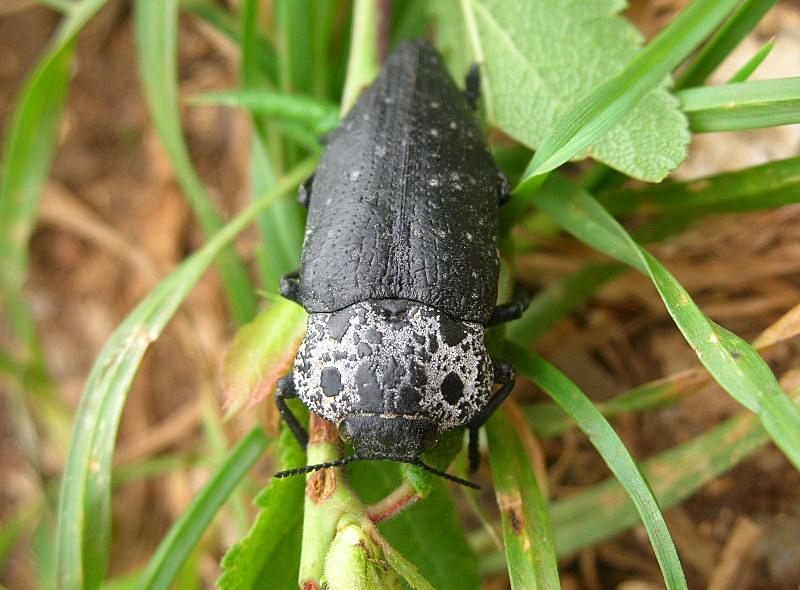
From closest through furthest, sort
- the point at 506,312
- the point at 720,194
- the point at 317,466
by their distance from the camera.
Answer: the point at 317,466
the point at 506,312
the point at 720,194

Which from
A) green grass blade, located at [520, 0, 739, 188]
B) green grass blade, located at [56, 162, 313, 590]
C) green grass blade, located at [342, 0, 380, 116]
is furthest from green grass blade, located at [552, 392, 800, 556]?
green grass blade, located at [342, 0, 380, 116]

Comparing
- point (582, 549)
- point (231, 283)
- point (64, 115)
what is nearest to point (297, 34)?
point (231, 283)

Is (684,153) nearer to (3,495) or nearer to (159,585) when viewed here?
(159,585)

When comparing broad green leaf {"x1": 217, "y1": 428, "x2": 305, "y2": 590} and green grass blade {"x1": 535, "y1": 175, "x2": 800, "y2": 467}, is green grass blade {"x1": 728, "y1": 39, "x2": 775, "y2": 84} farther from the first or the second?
broad green leaf {"x1": 217, "y1": 428, "x2": 305, "y2": 590}

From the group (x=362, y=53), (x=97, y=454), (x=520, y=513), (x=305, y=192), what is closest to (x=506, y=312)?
(x=520, y=513)

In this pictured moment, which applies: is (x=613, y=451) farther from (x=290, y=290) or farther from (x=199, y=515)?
(x=199, y=515)

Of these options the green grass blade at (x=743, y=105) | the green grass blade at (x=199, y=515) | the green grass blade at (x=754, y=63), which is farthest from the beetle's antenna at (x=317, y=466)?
the green grass blade at (x=754, y=63)
